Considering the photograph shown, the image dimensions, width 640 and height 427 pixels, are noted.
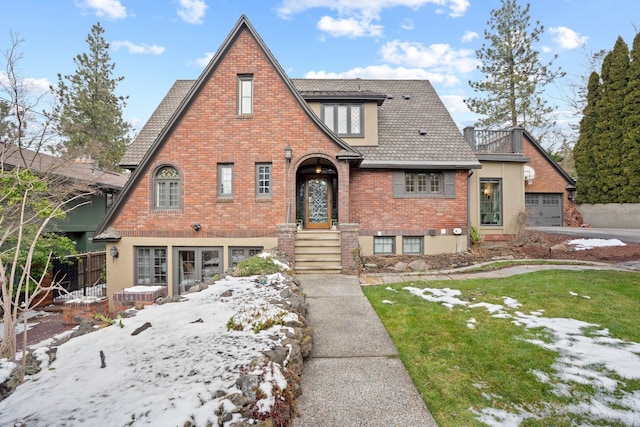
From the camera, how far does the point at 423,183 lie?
447 inches

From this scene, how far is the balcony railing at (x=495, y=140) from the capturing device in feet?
44.4

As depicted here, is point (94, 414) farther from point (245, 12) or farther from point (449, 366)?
point (245, 12)

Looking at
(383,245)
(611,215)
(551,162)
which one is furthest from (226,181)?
(611,215)

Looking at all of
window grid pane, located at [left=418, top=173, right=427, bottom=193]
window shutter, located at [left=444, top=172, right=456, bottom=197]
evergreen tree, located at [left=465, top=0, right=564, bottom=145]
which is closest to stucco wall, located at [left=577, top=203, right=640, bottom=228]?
evergreen tree, located at [left=465, top=0, right=564, bottom=145]

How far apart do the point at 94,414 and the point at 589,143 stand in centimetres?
2408

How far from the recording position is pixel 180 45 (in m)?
17.6

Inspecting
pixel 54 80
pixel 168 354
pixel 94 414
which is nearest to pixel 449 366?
pixel 168 354

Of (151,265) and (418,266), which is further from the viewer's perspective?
(151,265)

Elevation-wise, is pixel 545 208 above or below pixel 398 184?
below

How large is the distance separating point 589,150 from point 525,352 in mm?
20002

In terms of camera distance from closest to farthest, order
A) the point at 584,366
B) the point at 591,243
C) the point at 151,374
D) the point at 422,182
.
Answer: the point at 151,374 → the point at 584,366 → the point at 591,243 → the point at 422,182

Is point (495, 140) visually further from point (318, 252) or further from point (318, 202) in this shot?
point (318, 252)

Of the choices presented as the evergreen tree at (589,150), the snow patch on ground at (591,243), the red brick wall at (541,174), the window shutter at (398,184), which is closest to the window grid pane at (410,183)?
the window shutter at (398,184)

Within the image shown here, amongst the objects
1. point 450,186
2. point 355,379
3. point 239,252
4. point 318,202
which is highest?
point 450,186
